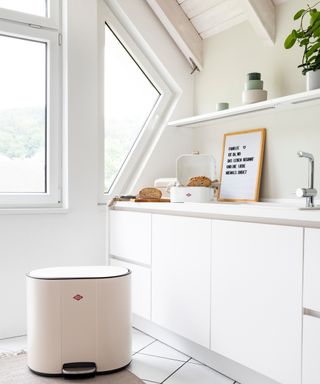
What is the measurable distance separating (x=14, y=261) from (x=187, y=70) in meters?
1.93

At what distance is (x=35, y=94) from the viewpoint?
114 inches

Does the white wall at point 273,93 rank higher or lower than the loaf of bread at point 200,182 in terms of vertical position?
higher

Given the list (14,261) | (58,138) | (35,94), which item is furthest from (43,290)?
(35,94)

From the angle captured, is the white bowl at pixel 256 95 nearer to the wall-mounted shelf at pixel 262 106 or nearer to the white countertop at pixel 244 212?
the wall-mounted shelf at pixel 262 106

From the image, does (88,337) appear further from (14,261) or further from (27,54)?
(27,54)

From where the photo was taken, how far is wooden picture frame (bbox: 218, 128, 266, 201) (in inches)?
109

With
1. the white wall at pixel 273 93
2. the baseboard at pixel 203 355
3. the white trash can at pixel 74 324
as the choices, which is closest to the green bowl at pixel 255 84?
the white wall at pixel 273 93

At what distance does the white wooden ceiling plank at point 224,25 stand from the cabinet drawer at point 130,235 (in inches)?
58.4

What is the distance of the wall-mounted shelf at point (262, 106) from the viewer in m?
2.29

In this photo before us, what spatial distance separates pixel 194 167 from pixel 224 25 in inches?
41.5

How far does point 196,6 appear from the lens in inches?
124

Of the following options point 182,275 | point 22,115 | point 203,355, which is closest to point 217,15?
point 22,115

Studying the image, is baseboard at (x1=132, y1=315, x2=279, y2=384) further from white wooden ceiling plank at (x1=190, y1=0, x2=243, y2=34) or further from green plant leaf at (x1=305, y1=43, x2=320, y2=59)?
white wooden ceiling plank at (x1=190, y1=0, x2=243, y2=34)

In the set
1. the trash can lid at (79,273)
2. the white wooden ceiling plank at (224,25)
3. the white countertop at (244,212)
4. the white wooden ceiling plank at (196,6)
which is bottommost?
the trash can lid at (79,273)
